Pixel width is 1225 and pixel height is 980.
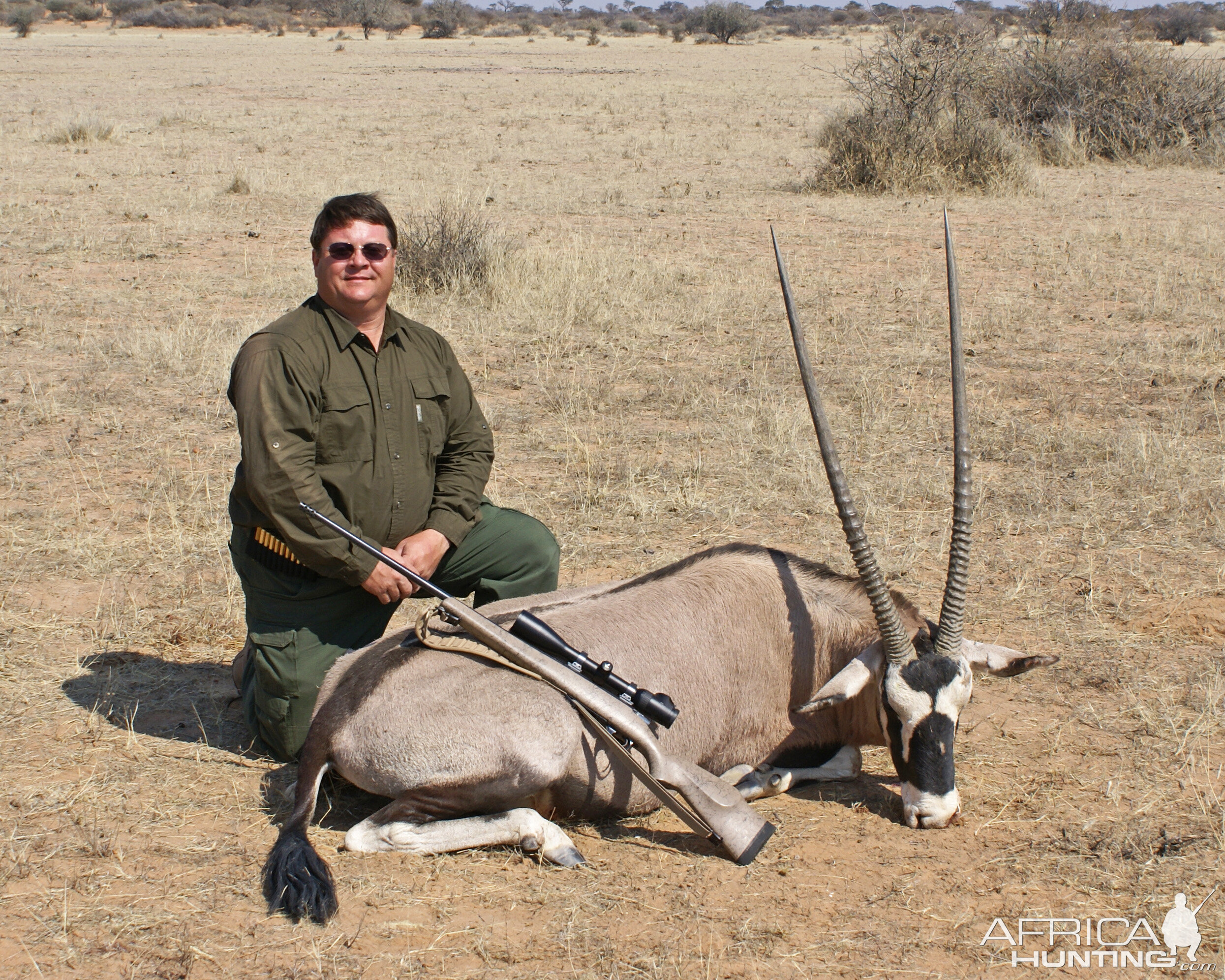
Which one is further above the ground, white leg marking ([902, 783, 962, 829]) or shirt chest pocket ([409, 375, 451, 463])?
shirt chest pocket ([409, 375, 451, 463])

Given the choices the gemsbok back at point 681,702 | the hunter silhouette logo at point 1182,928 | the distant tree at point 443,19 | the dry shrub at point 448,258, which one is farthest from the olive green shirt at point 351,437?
the distant tree at point 443,19

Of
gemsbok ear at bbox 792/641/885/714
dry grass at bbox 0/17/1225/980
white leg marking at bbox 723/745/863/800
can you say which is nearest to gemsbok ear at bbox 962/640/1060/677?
gemsbok ear at bbox 792/641/885/714

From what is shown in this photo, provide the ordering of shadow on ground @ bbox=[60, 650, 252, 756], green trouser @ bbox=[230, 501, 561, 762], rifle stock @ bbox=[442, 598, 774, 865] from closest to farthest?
rifle stock @ bbox=[442, 598, 774, 865]
green trouser @ bbox=[230, 501, 561, 762]
shadow on ground @ bbox=[60, 650, 252, 756]

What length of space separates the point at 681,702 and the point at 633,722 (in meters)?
0.37

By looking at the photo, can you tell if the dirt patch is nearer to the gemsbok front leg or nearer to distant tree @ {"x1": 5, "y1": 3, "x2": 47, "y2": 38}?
the gemsbok front leg

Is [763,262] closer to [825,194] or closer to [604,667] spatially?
[825,194]

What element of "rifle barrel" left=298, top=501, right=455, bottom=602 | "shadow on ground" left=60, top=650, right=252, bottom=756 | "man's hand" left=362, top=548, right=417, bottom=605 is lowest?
"shadow on ground" left=60, top=650, right=252, bottom=756

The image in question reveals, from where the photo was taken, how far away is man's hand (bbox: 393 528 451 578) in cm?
424

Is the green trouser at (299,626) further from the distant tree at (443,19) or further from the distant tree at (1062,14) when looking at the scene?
the distant tree at (443,19)

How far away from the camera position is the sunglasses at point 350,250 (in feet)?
13.6

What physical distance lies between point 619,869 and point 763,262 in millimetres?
9571

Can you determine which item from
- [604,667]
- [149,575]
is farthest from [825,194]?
[604,667]

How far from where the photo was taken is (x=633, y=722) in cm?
360

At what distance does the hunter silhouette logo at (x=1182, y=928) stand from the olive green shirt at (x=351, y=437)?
2585 millimetres
